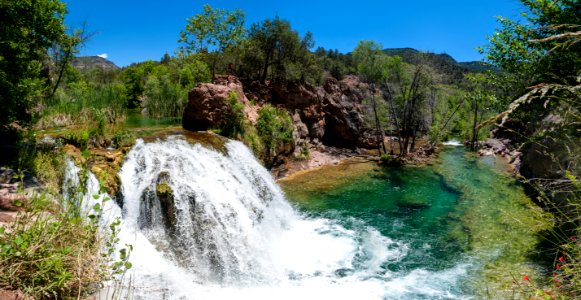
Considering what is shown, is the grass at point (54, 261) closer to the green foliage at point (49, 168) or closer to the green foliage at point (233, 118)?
the green foliage at point (49, 168)

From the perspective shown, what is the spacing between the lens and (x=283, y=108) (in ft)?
73.1

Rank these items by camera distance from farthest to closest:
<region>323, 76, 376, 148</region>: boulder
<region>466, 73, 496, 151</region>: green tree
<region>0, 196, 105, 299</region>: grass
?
<region>323, 76, 376, 148</region>: boulder, <region>466, 73, 496, 151</region>: green tree, <region>0, 196, 105, 299</region>: grass

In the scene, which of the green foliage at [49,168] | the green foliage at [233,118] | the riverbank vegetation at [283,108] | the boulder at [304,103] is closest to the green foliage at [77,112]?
the riverbank vegetation at [283,108]

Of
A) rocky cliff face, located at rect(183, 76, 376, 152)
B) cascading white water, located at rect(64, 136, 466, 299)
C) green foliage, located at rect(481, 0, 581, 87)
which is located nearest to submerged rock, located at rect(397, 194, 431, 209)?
cascading white water, located at rect(64, 136, 466, 299)

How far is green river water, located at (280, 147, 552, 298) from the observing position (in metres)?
8.55

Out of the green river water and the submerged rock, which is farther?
the submerged rock

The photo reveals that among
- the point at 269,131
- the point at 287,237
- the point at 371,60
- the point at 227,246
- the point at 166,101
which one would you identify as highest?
the point at 371,60

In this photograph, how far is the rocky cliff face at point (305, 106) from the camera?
1645 centimetres

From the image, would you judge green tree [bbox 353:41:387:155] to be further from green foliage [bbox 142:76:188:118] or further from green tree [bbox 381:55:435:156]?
green foliage [bbox 142:76:188:118]

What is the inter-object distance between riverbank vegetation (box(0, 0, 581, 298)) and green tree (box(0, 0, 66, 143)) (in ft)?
0.07

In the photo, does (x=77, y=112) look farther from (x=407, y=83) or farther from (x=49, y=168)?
(x=407, y=83)

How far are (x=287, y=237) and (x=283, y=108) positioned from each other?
12.8 meters

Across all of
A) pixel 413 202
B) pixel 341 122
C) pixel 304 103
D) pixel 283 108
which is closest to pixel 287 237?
pixel 413 202

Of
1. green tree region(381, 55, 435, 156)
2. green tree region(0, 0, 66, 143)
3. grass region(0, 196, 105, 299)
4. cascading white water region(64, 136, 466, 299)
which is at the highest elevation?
green tree region(381, 55, 435, 156)
